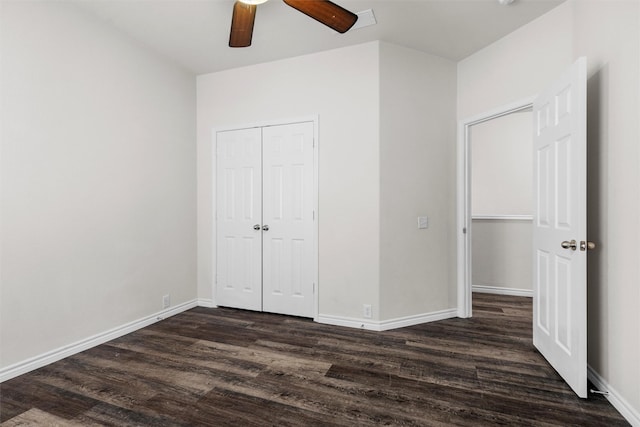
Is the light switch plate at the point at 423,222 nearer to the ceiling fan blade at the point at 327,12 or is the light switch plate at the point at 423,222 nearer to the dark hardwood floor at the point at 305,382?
the dark hardwood floor at the point at 305,382

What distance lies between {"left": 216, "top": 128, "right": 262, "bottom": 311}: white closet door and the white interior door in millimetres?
2564

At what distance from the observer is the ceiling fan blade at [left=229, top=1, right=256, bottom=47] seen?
7.08 feet

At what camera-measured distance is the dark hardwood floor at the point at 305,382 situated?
1.81 metres

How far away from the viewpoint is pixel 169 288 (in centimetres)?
353

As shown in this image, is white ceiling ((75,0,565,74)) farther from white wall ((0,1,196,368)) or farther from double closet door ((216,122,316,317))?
double closet door ((216,122,316,317))

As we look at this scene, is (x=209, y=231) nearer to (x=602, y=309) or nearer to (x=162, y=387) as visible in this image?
(x=162, y=387)

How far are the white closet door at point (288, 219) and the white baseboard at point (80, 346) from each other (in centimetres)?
107

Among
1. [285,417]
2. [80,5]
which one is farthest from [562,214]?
[80,5]

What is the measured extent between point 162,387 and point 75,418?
0.45m

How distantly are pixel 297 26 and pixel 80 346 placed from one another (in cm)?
317

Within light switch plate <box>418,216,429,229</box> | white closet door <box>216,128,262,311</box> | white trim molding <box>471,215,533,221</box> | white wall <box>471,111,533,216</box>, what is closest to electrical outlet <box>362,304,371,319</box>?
light switch plate <box>418,216,429,229</box>

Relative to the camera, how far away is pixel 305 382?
2164 mm

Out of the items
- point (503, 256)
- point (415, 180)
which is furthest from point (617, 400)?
point (503, 256)

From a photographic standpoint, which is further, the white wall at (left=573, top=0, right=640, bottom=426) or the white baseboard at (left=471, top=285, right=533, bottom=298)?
the white baseboard at (left=471, top=285, right=533, bottom=298)
